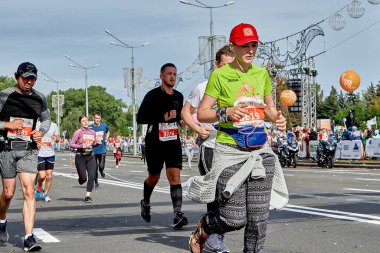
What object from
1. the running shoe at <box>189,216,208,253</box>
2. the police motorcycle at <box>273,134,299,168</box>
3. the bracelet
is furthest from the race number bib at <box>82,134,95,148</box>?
the police motorcycle at <box>273,134,299,168</box>

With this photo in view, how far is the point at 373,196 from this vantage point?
12453 mm

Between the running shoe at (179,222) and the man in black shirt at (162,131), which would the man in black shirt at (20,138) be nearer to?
the man in black shirt at (162,131)

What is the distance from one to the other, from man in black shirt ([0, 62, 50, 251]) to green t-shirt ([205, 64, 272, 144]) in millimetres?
2660

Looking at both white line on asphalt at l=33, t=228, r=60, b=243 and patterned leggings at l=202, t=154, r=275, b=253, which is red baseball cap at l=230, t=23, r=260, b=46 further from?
white line on asphalt at l=33, t=228, r=60, b=243

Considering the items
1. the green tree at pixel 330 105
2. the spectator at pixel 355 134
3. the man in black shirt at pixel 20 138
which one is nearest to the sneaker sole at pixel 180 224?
the man in black shirt at pixel 20 138

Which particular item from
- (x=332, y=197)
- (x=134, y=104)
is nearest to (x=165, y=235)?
(x=332, y=197)

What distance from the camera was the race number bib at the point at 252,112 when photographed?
16.5 ft

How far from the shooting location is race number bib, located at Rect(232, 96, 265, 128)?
5027mm

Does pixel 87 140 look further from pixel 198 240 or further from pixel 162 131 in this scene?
pixel 198 240

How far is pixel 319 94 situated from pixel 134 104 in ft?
209

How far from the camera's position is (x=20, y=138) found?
23.7 ft

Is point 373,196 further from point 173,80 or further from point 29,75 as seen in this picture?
point 29,75

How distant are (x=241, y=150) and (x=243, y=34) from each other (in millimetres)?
848

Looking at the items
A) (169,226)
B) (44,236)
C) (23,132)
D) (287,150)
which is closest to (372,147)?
(287,150)
